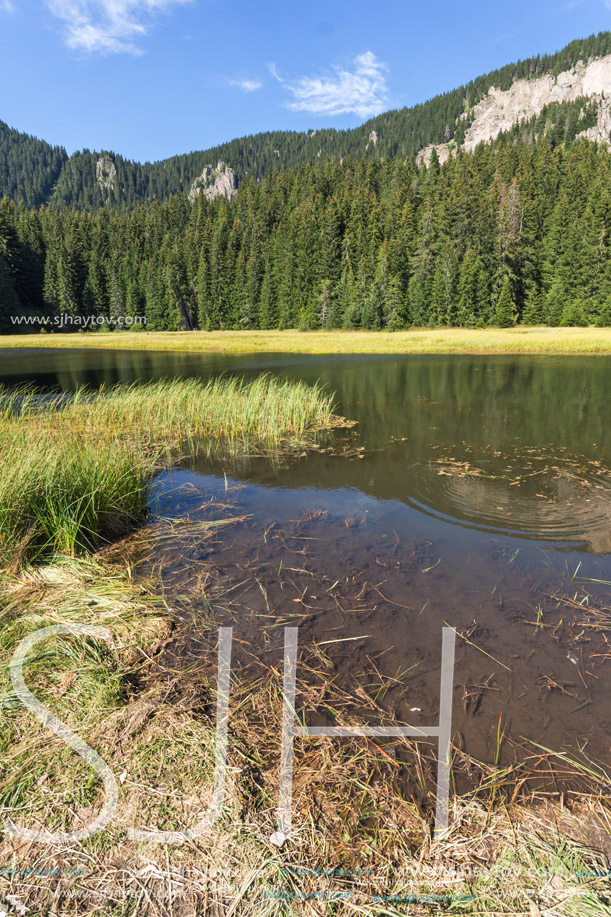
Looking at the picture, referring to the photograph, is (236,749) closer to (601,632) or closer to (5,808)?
(5,808)

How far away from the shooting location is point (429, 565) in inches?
226

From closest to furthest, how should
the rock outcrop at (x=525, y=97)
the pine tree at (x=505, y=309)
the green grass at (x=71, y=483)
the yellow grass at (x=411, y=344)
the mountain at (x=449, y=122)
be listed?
the green grass at (x=71, y=483) → the yellow grass at (x=411, y=344) → the pine tree at (x=505, y=309) → the rock outcrop at (x=525, y=97) → the mountain at (x=449, y=122)

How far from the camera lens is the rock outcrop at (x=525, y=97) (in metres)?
164

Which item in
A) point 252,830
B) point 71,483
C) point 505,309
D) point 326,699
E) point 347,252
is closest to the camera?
point 252,830

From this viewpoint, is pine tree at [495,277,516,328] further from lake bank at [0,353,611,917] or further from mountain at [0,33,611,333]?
lake bank at [0,353,611,917]

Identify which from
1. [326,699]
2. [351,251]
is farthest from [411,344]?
[326,699]

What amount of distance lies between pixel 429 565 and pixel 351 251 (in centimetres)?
7920

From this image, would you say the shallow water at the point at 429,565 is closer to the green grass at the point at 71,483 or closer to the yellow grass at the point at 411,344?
the green grass at the point at 71,483

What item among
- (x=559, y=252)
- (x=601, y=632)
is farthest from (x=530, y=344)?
(x=601, y=632)

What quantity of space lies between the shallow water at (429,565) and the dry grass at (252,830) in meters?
0.61

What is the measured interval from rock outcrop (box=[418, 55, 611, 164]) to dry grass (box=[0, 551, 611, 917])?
655 ft

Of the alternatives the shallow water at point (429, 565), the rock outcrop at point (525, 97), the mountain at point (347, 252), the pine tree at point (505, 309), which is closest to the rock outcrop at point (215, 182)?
the rock outcrop at point (525, 97)

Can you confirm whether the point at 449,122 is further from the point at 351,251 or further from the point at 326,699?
the point at 326,699

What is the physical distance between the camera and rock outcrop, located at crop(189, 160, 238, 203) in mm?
181750
